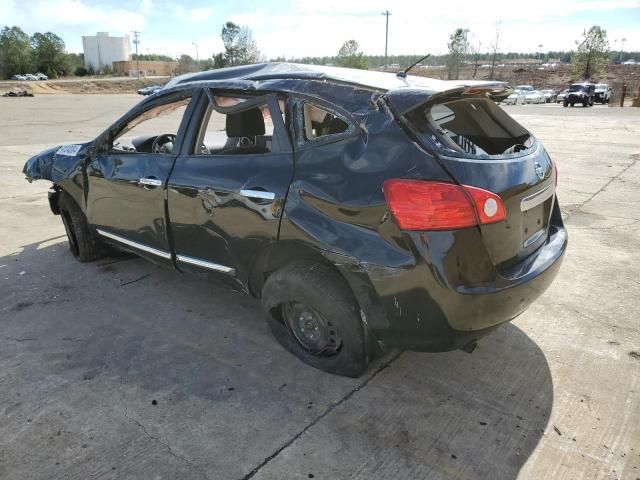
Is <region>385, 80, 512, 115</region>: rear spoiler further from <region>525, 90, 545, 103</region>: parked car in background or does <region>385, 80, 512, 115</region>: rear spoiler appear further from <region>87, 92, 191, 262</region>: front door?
<region>525, 90, 545, 103</region>: parked car in background

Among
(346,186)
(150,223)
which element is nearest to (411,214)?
(346,186)

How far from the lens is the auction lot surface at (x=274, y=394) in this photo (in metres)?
2.32

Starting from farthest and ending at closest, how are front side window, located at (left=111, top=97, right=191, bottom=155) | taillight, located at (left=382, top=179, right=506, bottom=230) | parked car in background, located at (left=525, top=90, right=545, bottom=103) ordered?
parked car in background, located at (left=525, top=90, right=545, bottom=103) → front side window, located at (left=111, top=97, right=191, bottom=155) → taillight, located at (left=382, top=179, right=506, bottom=230)

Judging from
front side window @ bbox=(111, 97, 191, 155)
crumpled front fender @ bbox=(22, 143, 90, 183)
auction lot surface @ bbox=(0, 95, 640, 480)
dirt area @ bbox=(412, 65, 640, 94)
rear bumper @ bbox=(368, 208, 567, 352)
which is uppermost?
dirt area @ bbox=(412, 65, 640, 94)

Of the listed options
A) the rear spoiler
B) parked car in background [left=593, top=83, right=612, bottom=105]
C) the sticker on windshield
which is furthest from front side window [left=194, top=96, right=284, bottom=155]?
parked car in background [left=593, top=83, right=612, bottom=105]

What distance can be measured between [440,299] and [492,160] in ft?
2.44

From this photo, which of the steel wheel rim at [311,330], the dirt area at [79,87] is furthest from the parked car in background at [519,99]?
the dirt area at [79,87]

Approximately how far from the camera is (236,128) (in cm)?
371

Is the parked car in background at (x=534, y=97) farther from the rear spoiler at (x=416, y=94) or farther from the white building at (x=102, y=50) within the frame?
the white building at (x=102, y=50)

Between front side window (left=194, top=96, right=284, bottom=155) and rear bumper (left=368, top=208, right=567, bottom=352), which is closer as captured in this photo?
rear bumper (left=368, top=208, right=567, bottom=352)

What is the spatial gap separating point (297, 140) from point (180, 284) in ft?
6.67

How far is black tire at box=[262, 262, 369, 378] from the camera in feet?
8.88

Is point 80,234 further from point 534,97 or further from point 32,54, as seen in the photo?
point 32,54

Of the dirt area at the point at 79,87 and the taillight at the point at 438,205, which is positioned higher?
the dirt area at the point at 79,87
